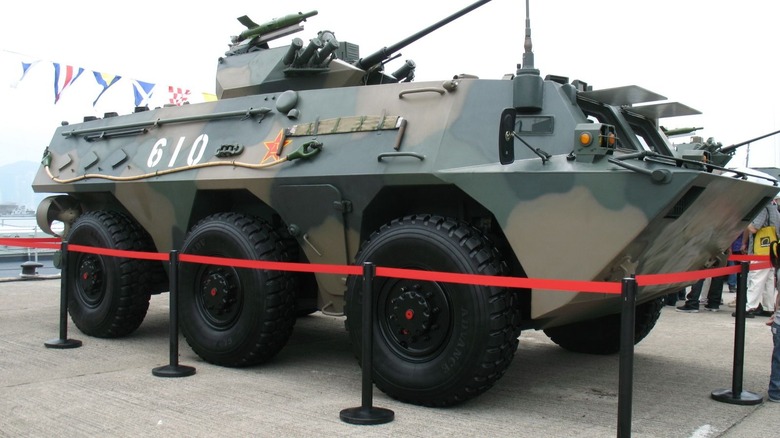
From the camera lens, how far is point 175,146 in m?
6.52

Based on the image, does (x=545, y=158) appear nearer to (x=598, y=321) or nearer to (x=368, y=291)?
(x=368, y=291)

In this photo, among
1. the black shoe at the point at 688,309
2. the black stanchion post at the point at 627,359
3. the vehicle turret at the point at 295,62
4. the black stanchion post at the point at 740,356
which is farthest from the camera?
the black shoe at the point at 688,309

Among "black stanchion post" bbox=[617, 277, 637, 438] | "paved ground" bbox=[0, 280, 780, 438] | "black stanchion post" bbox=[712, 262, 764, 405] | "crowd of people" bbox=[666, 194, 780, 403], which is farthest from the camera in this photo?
"crowd of people" bbox=[666, 194, 780, 403]

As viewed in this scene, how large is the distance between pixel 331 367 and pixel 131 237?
2.32m

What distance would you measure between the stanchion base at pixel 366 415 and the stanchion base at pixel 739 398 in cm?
221

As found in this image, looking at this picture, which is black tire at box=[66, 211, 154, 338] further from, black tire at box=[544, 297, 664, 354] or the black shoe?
the black shoe

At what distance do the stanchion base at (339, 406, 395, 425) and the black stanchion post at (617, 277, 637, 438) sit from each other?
1.32m

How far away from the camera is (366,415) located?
4.29 metres

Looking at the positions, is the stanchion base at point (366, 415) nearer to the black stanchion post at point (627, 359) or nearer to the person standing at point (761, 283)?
the black stanchion post at point (627, 359)

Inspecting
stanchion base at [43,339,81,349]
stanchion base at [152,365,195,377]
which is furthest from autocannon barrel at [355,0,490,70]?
stanchion base at [43,339,81,349]

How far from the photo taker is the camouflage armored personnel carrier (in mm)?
4281

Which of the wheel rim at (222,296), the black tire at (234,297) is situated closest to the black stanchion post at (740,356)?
the black tire at (234,297)

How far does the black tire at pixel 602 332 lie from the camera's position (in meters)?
6.25

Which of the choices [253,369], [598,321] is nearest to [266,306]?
[253,369]
